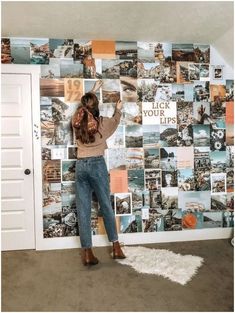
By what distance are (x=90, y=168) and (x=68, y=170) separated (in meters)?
0.46

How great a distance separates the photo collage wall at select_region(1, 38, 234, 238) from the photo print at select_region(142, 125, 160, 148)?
1 centimetres

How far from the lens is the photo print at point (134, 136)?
3.33m

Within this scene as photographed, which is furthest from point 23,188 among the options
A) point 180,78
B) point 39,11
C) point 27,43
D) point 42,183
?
point 180,78

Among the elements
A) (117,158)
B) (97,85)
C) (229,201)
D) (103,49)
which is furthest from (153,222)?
(103,49)

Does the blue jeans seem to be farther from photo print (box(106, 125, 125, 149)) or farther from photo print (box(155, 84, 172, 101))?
photo print (box(155, 84, 172, 101))

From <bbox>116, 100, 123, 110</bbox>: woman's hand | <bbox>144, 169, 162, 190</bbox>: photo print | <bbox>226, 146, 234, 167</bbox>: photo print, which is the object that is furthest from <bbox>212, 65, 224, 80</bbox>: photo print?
<bbox>144, 169, 162, 190</bbox>: photo print

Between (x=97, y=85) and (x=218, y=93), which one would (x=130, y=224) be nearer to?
(x=97, y=85)

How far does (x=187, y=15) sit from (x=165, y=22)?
0.23 meters

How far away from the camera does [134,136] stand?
3.34m

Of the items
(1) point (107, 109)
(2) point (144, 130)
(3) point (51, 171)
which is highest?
(1) point (107, 109)

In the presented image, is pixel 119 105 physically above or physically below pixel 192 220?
above

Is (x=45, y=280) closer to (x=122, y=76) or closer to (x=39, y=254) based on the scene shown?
(x=39, y=254)

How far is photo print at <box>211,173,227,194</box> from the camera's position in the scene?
3.51 metres

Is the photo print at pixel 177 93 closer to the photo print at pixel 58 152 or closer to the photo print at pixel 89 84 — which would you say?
the photo print at pixel 89 84
